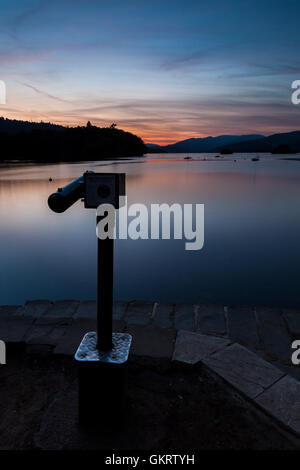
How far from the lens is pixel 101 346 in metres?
2.49

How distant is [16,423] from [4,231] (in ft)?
40.6

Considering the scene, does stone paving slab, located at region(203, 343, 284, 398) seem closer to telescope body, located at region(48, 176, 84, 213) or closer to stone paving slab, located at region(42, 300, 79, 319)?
telescope body, located at region(48, 176, 84, 213)

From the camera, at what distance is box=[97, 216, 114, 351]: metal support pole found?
2402mm

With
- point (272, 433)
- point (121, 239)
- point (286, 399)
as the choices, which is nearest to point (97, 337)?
point (272, 433)

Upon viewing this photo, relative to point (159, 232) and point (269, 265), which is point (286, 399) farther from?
point (159, 232)

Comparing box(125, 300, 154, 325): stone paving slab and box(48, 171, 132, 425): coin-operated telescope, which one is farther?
box(125, 300, 154, 325): stone paving slab

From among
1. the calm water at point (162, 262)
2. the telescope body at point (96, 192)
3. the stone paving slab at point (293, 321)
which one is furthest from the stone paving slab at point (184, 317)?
the calm water at point (162, 262)

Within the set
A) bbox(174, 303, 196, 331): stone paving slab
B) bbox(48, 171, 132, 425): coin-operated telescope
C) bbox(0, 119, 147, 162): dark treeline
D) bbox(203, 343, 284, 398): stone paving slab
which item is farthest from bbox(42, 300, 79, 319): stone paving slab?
bbox(0, 119, 147, 162): dark treeline

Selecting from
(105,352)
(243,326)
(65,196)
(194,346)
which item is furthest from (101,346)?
(243,326)

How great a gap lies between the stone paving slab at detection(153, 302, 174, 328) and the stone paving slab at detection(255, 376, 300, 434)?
1.61 metres

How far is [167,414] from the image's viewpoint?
102 inches

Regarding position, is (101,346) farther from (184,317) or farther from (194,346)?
(184,317)

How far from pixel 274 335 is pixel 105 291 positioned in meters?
2.43

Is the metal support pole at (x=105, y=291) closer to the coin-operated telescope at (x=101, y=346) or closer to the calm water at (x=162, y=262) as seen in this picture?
the coin-operated telescope at (x=101, y=346)
